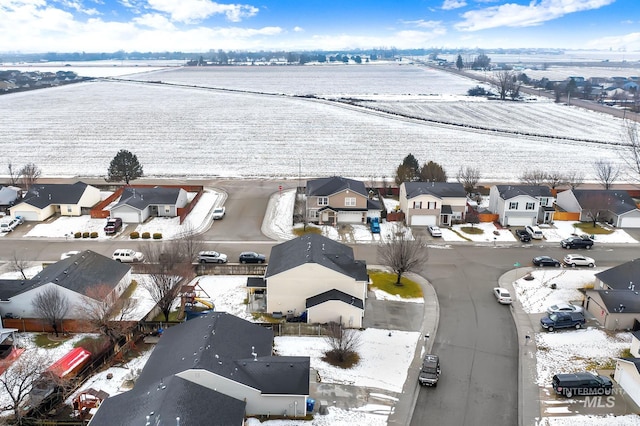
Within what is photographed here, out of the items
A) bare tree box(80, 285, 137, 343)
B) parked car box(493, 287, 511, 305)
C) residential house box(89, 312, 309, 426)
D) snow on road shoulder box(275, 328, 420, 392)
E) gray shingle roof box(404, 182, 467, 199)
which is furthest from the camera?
gray shingle roof box(404, 182, 467, 199)

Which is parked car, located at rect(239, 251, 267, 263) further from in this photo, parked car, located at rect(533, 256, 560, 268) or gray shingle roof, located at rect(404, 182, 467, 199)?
parked car, located at rect(533, 256, 560, 268)

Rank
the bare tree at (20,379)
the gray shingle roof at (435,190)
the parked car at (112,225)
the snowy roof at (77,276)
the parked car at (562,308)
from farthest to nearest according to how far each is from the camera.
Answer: the gray shingle roof at (435,190), the parked car at (112,225), the parked car at (562,308), the snowy roof at (77,276), the bare tree at (20,379)

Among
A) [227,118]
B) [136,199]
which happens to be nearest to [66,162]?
[136,199]

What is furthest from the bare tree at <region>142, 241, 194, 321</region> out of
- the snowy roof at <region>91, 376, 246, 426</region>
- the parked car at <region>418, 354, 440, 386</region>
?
the parked car at <region>418, 354, 440, 386</region>

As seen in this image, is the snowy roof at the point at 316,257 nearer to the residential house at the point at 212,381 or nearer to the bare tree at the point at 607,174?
the residential house at the point at 212,381

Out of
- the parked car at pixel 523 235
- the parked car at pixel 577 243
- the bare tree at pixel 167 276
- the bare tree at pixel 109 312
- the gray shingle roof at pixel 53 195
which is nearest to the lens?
the bare tree at pixel 109 312

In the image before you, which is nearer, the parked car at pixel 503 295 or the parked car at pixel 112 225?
the parked car at pixel 503 295

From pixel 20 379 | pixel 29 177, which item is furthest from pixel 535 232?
pixel 29 177

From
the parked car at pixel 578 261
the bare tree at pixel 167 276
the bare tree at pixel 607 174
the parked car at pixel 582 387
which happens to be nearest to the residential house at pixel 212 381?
the bare tree at pixel 167 276
